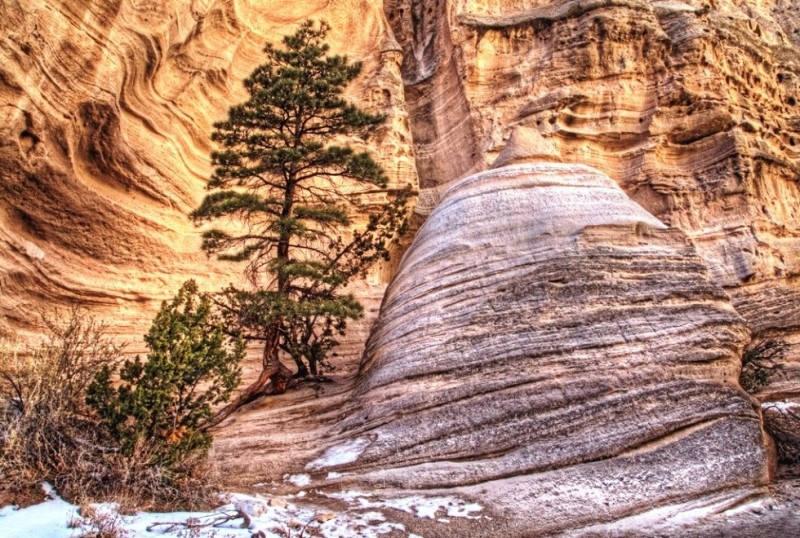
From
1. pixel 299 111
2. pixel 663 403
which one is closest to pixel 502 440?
pixel 663 403

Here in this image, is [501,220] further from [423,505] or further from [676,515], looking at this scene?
[676,515]

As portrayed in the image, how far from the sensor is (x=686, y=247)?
993 centimetres

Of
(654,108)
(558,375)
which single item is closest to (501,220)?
(558,375)

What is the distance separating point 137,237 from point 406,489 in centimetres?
1100

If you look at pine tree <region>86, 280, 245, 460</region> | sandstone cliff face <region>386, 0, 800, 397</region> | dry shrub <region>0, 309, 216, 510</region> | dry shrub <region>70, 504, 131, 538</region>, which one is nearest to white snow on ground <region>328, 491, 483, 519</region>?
dry shrub <region>0, 309, 216, 510</region>

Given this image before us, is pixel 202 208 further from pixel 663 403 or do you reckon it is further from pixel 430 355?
pixel 663 403

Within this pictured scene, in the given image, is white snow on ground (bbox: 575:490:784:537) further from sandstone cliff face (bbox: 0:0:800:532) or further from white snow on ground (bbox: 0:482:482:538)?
white snow on ground (bbox: 0:482:482:538)

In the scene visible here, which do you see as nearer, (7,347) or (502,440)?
(502,440)

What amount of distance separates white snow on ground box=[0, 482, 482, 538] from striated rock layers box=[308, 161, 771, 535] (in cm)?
52

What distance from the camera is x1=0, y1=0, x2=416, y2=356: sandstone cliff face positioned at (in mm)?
11898

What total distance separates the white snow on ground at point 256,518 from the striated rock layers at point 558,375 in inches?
20.4

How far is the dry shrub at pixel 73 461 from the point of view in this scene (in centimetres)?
586

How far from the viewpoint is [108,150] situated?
45.6 feet

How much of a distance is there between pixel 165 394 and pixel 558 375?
16.9 ft
